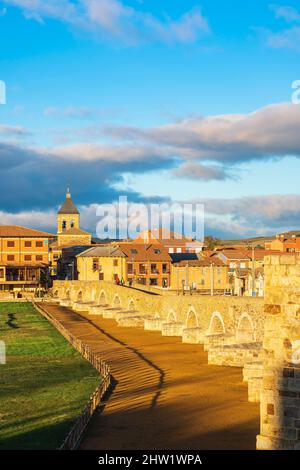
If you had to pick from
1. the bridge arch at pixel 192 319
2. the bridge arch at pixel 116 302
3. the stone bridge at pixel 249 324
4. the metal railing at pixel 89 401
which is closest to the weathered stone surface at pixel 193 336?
the stone bridge at pixel 249 324

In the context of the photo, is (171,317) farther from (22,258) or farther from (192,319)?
(22,258)

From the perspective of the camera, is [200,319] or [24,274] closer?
[200,319]

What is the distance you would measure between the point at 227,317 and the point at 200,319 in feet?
22.9

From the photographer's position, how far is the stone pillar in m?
19.9

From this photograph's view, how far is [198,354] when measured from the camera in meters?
49.4

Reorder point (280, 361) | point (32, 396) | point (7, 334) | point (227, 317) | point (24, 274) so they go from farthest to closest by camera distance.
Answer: point (24, 274) → point (7, 334) → point (227, 317) → point (32, 396) → point (280, 361)

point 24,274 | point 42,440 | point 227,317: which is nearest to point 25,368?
point 227,317

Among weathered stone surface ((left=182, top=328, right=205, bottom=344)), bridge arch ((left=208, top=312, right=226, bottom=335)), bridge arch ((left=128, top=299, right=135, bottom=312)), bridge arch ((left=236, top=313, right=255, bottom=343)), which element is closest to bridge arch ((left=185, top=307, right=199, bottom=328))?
weathered stone surface ((left=182, top=328, right=205, bottom=344))

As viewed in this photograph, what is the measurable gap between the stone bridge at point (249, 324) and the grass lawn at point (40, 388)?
7776mm

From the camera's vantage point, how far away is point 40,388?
36812 millimetres

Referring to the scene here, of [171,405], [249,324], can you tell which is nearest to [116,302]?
[249,324]

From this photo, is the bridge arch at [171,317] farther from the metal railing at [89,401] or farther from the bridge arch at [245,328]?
the bridge arch at [245,328]

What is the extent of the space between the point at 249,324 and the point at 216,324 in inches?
238
